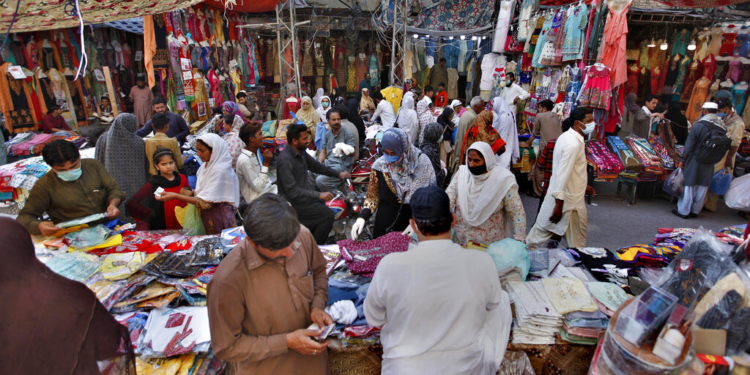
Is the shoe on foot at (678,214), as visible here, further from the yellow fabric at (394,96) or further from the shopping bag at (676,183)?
the yellow fabric at (394,96)

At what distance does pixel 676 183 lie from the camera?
5891 mm

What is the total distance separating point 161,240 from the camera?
2.85 m

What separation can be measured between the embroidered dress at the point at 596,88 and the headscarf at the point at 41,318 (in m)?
6.54

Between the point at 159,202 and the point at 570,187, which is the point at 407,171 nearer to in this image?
the point at 570,187

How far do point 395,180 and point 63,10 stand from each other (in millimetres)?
2443

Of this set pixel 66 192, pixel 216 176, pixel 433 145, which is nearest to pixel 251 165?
pixel 216 176

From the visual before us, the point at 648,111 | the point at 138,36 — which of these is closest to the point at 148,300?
the point at 648,111

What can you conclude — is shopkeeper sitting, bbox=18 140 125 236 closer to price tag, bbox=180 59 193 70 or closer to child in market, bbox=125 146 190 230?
child in market, bbox=125 146 190 230

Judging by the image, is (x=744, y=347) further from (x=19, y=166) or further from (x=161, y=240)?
(x=19, y=166)

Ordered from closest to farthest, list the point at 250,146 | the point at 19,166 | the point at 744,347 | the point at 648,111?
the point at 744,347 → the point at 250,146 → the point at 19,166 → the point at 648,111

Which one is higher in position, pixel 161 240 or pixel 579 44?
pixel 579 44

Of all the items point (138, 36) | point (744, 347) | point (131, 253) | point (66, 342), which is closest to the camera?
point (66, 342)

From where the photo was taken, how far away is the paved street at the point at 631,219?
5.11m

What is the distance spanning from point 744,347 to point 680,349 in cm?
28
